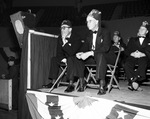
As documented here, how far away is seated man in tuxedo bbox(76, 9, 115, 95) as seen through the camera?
8.10 feet

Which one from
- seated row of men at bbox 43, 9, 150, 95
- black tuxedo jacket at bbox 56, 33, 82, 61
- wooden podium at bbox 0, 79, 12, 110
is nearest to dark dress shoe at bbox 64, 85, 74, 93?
seated row of men at bbox 43, 9, 150, 95

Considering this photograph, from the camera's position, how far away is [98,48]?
8.70ft

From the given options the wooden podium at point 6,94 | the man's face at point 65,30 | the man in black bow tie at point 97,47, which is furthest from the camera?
the wooden podium at point 6,94

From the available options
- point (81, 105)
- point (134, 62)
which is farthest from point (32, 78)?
point (134, 62)

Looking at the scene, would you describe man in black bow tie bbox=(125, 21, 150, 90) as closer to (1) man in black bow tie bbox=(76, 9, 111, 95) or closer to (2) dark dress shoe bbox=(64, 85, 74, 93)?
(1) man in black bow tie bbox=(76, 9, 111, 95)

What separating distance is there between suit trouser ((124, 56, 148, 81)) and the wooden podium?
3195mm

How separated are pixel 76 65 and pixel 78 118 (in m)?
0.82

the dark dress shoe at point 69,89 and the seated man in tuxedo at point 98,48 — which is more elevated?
the seated man in tuxedo at point 98,48

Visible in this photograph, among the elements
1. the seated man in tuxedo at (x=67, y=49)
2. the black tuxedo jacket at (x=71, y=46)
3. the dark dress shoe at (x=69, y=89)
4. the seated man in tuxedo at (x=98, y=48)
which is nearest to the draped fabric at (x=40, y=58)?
the seated man in tuxedo at (x=67, y=49)

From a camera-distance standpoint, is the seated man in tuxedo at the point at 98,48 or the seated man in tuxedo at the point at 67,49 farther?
the seated man in tuxedo at the point at 67,49

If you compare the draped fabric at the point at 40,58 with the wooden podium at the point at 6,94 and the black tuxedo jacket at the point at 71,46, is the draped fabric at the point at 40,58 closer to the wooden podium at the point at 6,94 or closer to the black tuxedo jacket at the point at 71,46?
the black tuxedo jacket at the point at 71,46

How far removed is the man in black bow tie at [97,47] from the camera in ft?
8.10

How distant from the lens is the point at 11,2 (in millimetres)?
9062

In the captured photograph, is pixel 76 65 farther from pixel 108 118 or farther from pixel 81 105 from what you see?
pixel 108 118
